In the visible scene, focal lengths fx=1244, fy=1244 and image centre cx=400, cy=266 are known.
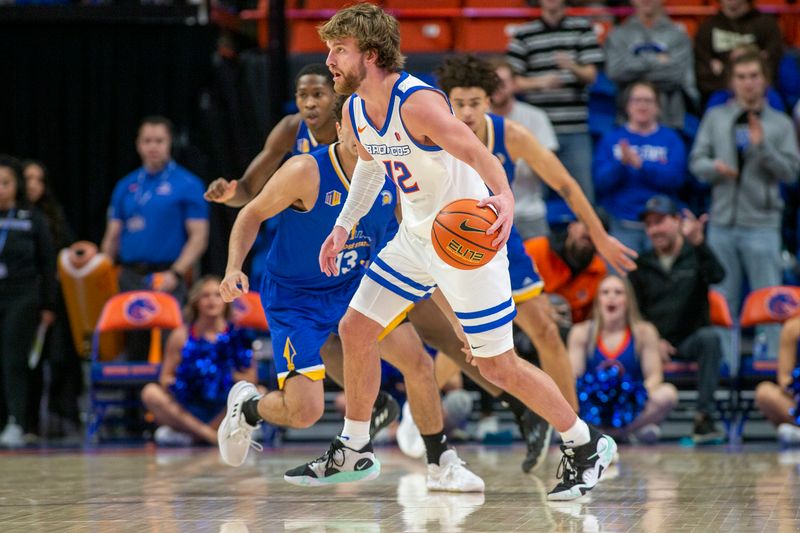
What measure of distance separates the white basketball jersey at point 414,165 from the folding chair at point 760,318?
14.0ft

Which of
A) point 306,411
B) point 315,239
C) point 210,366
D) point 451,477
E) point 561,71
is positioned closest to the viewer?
point 451,477

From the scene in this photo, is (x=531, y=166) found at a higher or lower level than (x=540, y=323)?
higher

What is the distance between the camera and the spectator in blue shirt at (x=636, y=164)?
9219mm

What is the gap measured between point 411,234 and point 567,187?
1.22 metres

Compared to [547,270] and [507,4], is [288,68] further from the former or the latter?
[547,270]

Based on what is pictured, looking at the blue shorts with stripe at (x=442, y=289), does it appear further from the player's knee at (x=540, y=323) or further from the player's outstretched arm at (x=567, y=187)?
the player's knee at (x=540, y=323)

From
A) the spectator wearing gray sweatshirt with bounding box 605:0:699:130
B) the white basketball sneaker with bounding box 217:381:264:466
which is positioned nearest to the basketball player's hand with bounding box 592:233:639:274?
the white basketball sneaker with bounding box 217:381:264:466

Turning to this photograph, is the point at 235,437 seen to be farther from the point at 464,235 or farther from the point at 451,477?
the point at 464,235

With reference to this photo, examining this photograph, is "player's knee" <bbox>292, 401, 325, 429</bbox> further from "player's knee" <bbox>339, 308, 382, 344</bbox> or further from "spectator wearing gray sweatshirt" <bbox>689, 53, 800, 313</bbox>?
"spectator wearing gray sweatshirt" <bbox>689, 53, 800, 313</bbox>

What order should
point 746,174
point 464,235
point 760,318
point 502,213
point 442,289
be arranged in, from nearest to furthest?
point 502,213
point 464,235
point 442,289
point 760,318
point 746,174

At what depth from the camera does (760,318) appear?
28.2ft

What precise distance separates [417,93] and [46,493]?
248cm

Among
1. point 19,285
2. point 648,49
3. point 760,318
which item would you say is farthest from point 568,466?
point 648,49

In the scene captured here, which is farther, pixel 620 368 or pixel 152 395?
pixel 152 395
